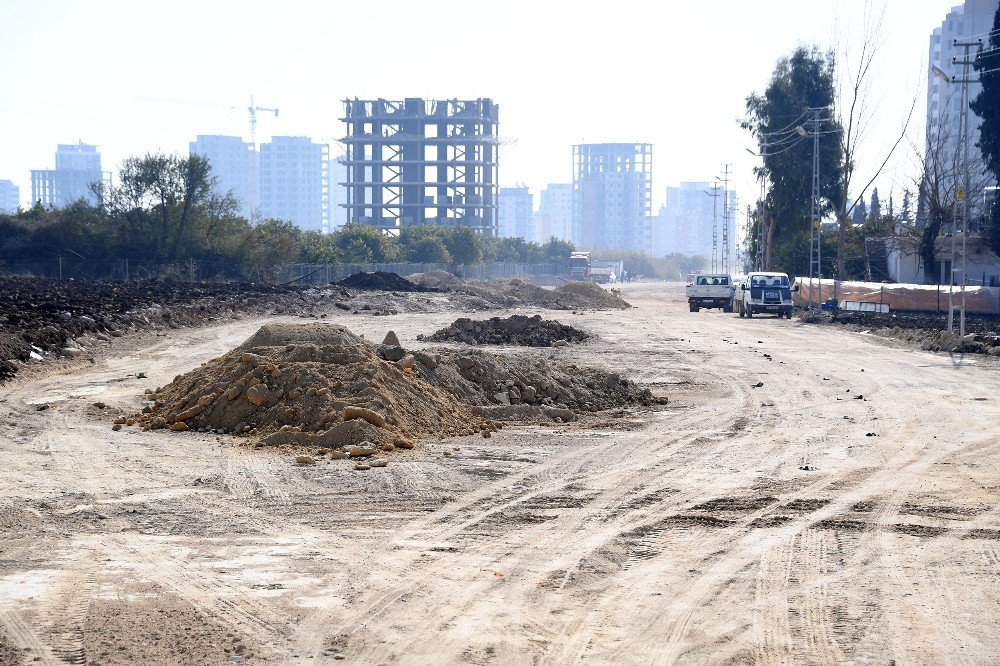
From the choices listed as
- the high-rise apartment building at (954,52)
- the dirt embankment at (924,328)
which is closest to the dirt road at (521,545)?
the dirt embankment at (924,328)

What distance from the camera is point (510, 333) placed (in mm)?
32500

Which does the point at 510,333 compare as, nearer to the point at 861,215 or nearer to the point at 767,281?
the point at 767,281

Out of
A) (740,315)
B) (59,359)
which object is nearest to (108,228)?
(740,315)

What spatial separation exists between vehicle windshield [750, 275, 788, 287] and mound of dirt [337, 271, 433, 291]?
22.2 m

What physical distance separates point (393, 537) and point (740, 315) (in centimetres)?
4425

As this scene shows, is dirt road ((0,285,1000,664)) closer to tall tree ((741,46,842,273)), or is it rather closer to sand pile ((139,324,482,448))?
sand pile ((139,324,482,448))

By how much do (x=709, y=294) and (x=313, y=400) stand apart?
→ 45.3 metres

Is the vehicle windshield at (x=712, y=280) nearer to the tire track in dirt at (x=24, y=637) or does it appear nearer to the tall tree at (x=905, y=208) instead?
the tall tree at (x=905, y=208)

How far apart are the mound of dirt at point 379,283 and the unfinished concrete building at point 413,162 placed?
98.2m

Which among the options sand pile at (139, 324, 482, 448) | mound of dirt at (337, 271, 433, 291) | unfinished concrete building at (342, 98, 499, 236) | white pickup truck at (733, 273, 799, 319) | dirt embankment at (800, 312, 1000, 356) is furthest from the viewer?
unfinished concrete building at (342, 98, 499, 236)

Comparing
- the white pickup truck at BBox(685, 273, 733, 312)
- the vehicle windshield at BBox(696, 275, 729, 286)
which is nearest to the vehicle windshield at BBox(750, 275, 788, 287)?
the white pickup truck at BBox(685, 273, 733, 312)

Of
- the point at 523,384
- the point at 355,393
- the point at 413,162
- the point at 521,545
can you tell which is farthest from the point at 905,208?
the point at 413,162

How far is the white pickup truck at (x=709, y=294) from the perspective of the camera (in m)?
57.1

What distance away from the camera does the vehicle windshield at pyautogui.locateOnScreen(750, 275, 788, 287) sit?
49.2 meters
